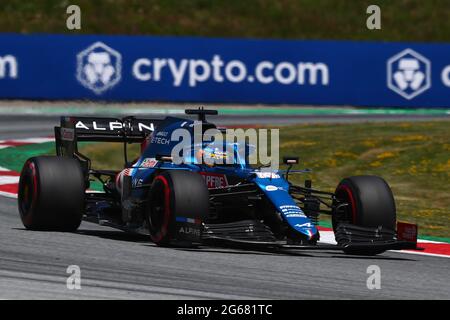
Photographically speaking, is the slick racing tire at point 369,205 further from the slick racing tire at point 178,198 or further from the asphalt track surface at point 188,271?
the slick racing tire at point 178,198

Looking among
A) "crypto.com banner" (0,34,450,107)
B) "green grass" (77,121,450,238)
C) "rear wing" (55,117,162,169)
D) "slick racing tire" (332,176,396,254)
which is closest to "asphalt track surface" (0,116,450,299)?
"slick racing tire" (332,176,396,254)

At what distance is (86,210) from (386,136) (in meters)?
9.51

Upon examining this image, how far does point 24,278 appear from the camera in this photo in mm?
8297

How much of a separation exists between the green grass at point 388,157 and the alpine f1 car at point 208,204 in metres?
2.57

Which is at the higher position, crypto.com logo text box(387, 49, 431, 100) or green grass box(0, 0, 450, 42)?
green grass box(0, 0, 450, 42)

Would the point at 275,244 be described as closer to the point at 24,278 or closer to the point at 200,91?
the point at 24,278

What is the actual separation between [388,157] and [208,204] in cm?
883

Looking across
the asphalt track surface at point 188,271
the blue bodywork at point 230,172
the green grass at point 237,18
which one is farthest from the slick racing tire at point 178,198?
the green grass at point 237,18

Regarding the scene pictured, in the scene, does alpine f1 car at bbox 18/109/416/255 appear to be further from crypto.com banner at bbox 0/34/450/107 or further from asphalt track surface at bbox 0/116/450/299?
crypto.com banner at bbox 0/34/450/107

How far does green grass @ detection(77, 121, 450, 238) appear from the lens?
14.8 m

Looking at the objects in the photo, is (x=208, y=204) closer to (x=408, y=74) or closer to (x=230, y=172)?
(x=230, y=172)

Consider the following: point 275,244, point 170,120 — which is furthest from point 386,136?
point 275,244

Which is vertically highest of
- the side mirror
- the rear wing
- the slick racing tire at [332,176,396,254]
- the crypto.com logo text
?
the crypto.com logo text
